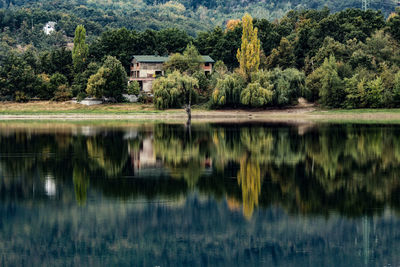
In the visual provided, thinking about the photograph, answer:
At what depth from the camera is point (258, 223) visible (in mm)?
17281

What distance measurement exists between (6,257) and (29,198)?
262 inches

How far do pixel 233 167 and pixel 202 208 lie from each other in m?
9.41

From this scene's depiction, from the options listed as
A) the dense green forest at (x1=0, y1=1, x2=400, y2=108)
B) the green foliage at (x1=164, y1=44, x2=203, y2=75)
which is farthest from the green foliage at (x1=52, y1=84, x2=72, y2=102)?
the green foliage at (x1=164, y1=44, x2=203, y2=75)

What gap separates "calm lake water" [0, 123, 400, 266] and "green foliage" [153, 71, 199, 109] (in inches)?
1778

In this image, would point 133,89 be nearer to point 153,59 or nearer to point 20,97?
point 153,59

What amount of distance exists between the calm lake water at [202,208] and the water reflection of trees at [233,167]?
0.07m

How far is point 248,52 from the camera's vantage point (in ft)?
269

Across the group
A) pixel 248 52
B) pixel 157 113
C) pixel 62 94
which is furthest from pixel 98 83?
pixel 248 52

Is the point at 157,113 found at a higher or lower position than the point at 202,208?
higher

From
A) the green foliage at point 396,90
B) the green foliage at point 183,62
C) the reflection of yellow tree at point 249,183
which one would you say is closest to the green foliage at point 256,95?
the green foliage at point 396,90

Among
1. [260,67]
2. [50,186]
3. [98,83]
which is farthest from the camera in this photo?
[260,67]

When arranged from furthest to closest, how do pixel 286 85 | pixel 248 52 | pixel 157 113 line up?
1. pixel 248 52
2. pixel 157 113
3. pixel 286 85

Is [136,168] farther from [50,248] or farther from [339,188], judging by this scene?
[50,248]

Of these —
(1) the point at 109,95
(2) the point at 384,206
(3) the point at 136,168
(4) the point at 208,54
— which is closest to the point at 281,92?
(1) the point at 109,95
